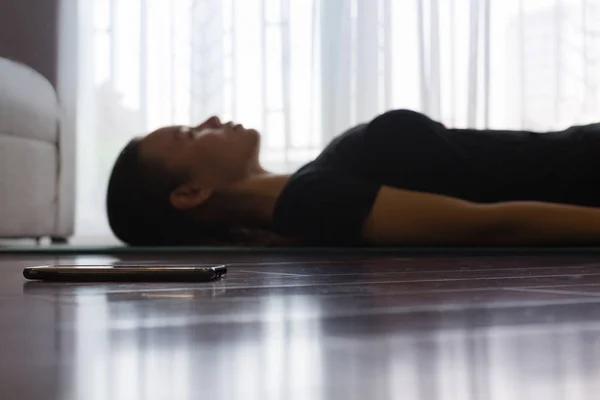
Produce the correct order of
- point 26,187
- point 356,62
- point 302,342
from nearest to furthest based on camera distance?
point 302,342, point 26,187, point 356,62

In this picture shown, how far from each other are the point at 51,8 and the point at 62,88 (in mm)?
359

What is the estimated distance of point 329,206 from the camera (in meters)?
1.95

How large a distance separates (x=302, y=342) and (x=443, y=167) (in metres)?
1.67

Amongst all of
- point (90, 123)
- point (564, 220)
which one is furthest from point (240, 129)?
point (90, 123)

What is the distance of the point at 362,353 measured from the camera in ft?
1.26

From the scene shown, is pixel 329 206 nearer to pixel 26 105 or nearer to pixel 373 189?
pixel 373 189

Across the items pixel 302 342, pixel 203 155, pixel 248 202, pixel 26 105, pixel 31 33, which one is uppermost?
pixel 31 33

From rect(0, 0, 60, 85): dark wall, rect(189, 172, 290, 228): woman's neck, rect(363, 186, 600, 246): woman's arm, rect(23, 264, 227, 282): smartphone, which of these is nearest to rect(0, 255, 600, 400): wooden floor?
rect(23, 264, 227, 282): smartphone

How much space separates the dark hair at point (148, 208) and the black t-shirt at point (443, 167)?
33 cm

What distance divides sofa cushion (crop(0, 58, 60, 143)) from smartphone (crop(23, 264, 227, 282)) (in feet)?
7.05

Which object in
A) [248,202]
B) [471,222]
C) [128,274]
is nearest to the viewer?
[128,274]

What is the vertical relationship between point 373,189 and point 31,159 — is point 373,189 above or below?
below

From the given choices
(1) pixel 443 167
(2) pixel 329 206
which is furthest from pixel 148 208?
(1) pixel 443 167

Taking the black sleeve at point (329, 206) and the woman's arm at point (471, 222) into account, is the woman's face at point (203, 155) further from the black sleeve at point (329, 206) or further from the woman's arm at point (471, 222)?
the woman's arm at point (471, 222)
